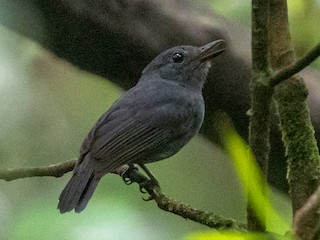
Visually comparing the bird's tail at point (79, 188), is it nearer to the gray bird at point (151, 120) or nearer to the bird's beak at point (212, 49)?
the gray bird at point (151, 120)

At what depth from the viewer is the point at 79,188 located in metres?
1.20

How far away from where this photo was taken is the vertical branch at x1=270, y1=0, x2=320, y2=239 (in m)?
0.80

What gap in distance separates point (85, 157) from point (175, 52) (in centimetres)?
48

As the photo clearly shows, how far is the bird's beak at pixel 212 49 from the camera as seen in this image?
153 cm

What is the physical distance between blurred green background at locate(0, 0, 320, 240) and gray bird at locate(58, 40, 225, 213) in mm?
55

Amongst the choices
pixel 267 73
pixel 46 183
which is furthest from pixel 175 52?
pixel 267 73

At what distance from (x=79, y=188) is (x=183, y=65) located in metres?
0.72

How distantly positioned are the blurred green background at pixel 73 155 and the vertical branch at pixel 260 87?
377mm

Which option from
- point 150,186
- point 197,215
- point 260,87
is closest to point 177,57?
point 150,186

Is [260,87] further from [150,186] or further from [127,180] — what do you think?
[127,180]

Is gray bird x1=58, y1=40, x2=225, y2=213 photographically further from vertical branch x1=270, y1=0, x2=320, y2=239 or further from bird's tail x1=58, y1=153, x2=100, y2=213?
vertical branch x1=270, y1=0, x2=320, y2=239

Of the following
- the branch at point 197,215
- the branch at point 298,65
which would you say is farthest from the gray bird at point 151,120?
the branch at point 298,65

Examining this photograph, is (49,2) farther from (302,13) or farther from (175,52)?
(302,13)

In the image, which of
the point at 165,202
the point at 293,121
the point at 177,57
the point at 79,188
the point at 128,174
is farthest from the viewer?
the point at 177,57
